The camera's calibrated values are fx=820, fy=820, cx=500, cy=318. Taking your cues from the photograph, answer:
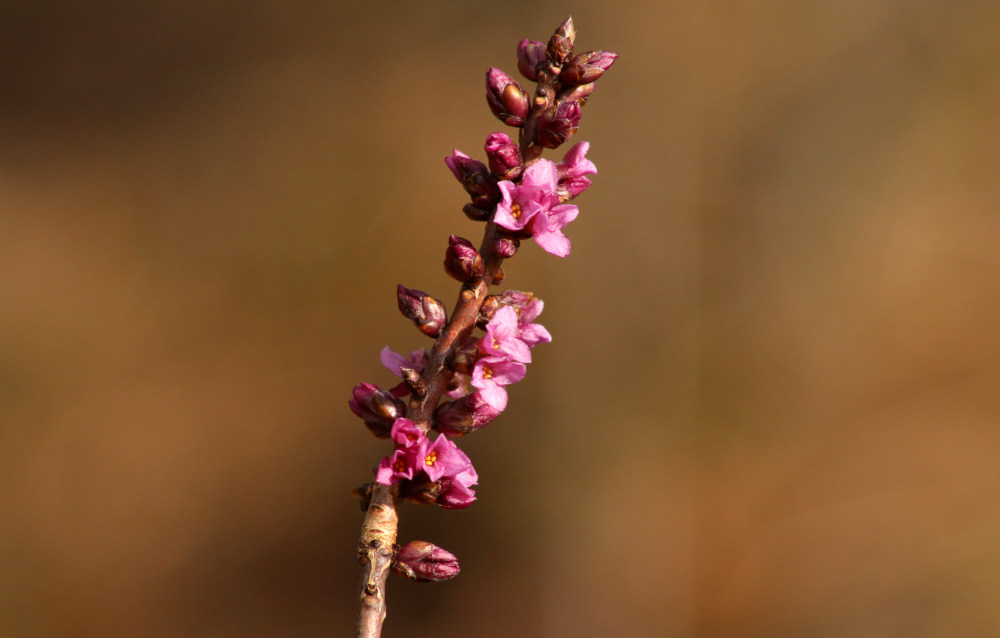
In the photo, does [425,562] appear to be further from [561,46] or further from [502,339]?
[561,46]

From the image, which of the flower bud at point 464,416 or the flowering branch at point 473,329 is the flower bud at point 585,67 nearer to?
the flowering branch at point 473,329

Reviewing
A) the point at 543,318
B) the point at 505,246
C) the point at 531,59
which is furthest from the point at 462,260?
the point at 543,318

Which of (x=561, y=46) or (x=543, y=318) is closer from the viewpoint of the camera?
(x=561, y=46)

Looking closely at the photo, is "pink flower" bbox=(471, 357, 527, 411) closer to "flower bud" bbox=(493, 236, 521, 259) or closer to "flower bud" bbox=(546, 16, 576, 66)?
"flower bud" bbox=(493, 236, 521, 259)

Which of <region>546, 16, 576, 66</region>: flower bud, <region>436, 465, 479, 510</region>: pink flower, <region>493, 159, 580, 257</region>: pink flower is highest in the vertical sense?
<region>546, 16, 576, 66</region>: flower bud

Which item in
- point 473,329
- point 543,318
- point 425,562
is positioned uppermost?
point 543,318

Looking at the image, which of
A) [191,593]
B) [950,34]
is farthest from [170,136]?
[950,34]

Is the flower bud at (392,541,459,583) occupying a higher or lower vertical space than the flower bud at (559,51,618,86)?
lower

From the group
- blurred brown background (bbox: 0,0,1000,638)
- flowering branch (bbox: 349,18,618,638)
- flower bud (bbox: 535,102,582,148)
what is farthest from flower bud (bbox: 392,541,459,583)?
blurred brown background (bbox: 0,0,1000,638)
